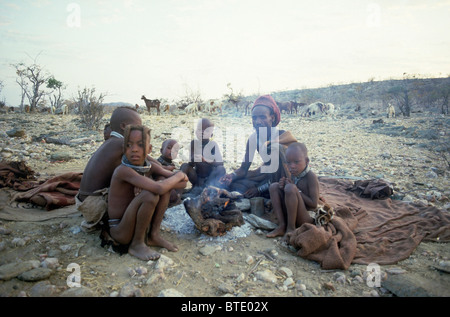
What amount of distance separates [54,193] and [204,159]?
2.10m

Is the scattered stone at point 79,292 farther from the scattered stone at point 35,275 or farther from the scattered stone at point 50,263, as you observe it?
the scattered stone at point 50,263

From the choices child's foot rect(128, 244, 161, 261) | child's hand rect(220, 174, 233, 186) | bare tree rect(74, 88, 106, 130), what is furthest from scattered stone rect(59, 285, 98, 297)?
bare tree rect(74, 88, 106, 130)

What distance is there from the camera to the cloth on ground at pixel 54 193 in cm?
330

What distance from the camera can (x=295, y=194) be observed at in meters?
2.75

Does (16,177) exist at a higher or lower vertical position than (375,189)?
higher

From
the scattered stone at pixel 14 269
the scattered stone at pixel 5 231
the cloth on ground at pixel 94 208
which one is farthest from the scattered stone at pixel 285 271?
the scattered stone at pixel 5 231

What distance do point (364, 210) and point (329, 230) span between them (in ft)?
3.85

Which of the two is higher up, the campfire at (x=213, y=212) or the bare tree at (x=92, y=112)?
the bare tree at (x=92, y=112)

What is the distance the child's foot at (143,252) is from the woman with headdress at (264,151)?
68.6 inches

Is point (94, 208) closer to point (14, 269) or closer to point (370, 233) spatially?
point (14, 269)

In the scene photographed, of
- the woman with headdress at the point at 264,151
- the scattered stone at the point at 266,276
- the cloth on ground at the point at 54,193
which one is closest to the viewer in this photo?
the scattered stone at the point at 266,276

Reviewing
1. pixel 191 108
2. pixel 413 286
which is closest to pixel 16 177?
pixel 413 286
